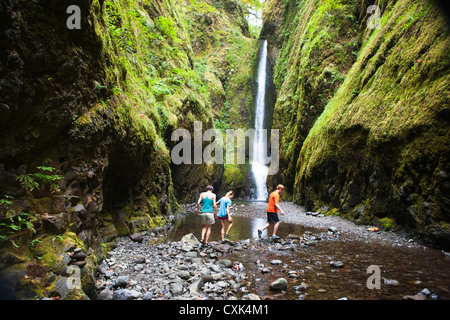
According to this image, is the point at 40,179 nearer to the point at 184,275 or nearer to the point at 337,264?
the point at 184,275

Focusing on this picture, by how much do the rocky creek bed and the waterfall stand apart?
1845cm

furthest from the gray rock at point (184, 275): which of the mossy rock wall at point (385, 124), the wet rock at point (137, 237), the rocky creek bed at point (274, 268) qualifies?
the mossy rock wall at point (385, 124)

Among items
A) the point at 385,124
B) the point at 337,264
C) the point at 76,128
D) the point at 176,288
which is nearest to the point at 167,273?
the point at 176,288

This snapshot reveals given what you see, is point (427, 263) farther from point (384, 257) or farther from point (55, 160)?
point (55, 160)

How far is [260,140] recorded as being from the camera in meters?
32.0

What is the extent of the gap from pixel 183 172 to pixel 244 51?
86.4ft

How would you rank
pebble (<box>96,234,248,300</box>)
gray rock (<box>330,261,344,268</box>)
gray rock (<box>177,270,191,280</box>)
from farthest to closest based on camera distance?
gray rock (<box>330,261,344,268</box>) → gray rock (<box>177,270,191,280</box>) → pebble (<box>96,234,248,300</box>)

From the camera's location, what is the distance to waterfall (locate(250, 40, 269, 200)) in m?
28.3

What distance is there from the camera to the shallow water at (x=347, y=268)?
4.72m

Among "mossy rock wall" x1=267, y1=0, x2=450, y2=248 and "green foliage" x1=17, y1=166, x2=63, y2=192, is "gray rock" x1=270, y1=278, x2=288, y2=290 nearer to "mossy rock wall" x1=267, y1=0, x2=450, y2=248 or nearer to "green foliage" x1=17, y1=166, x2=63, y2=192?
"green foliage" x1=17, y1=166, x2=63, y2=192

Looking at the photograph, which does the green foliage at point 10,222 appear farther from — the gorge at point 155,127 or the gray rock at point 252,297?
the gray rock at point 252,297

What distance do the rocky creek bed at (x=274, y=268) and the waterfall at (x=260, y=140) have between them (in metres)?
18.5

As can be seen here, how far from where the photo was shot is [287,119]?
80.2 ft

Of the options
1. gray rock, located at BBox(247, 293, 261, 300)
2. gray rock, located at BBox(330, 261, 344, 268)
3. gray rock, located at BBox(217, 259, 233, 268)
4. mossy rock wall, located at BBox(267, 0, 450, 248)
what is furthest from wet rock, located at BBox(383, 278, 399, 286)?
gray rock, located at BBox(217, 259, 233, 268)
